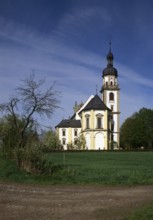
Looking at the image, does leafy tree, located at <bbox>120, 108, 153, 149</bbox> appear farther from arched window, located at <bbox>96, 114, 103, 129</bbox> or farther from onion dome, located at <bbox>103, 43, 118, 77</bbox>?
onion dome, located at <bbox>103, 43, 118, 77</bbox>

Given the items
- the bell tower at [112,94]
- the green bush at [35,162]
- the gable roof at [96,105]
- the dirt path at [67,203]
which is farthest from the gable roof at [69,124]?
the dirt path at [67,203]

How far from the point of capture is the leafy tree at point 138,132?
357ft

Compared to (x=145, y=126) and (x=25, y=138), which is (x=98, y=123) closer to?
(x=145, y=126)

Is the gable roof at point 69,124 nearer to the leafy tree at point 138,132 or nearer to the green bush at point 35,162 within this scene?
the leafy tree at point 138,132

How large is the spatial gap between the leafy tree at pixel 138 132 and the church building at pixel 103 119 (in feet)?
11.8

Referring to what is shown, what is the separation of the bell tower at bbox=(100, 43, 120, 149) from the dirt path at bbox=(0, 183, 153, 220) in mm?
92821

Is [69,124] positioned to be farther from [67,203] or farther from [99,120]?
[67,203]

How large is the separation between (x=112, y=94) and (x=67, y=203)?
329 ft

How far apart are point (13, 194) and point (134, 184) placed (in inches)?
266

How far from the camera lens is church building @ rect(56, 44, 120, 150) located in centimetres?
10244

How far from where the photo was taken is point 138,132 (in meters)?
108

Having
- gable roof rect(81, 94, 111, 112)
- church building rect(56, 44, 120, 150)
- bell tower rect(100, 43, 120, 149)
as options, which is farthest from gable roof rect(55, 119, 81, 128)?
gable roof rect(81, 94, 111, 112)

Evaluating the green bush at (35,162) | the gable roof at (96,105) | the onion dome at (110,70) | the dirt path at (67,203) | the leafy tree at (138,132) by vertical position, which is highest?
the onion dome at (110,70)

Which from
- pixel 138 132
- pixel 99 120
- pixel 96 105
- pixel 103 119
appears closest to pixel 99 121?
pixel 99 120
